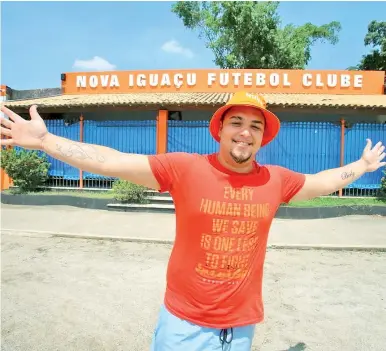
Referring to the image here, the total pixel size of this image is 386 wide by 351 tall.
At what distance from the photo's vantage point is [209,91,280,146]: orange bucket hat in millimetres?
1704

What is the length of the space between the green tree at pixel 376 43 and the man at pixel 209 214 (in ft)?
87.4

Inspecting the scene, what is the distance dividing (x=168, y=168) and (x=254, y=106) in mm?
541

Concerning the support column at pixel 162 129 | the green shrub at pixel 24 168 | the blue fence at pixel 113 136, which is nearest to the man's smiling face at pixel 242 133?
the support column at pixel 162 129

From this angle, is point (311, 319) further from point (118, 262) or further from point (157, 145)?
point (157, 145)

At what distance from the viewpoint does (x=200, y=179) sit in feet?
5.53

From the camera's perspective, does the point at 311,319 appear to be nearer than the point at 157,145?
Yes

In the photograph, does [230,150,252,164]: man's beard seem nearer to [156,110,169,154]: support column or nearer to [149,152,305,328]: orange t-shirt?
[149,152,305,328]: orange t-shirt

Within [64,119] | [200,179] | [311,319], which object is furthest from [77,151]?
[64,119]

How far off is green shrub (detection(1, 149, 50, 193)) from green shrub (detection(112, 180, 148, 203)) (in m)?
3.43

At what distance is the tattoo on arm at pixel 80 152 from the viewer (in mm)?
1607

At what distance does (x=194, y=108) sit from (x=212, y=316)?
9.95m

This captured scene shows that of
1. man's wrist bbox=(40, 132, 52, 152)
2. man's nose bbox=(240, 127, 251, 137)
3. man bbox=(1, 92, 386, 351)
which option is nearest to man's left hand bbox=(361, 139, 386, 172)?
man bbox=(1, 92, 386, 351)

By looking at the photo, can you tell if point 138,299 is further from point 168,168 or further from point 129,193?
point 129,193

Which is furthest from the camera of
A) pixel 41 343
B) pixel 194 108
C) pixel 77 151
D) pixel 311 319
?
pixel 194 108
